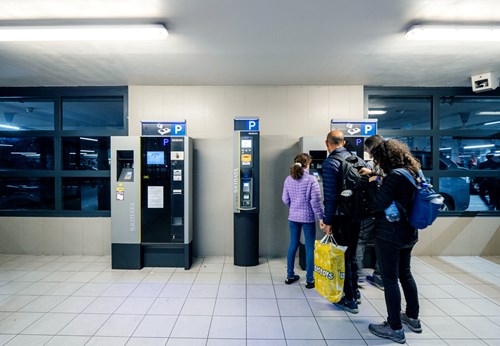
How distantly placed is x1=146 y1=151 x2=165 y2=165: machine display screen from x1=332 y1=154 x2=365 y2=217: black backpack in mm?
2457

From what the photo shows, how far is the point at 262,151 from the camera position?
432cm

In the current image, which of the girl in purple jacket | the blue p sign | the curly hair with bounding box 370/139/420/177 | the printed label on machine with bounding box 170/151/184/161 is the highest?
the blue p sign

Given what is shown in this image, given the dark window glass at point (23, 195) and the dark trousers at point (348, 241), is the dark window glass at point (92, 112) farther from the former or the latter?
the dark trousers at point (348, 241)

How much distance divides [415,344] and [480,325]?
0.83m

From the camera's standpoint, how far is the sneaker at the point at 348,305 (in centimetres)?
264

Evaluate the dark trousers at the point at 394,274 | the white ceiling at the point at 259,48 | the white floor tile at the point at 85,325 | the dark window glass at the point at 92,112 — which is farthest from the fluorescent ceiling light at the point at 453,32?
A: the dark window glass at the point at 92,112

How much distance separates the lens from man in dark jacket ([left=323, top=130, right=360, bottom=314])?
8.35 feet

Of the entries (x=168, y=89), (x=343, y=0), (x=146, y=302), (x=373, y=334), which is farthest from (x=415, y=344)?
(x=168, y=89)

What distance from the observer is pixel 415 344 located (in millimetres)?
2152

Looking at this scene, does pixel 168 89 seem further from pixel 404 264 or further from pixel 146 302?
pixel 404 264

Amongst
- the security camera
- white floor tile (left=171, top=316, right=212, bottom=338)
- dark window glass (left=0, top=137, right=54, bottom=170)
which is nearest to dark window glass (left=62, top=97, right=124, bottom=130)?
dark window glass (left=0, top=137, right=54, bottom=170)

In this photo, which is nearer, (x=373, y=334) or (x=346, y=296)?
(x=373, y=334)

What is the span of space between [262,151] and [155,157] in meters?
1.67

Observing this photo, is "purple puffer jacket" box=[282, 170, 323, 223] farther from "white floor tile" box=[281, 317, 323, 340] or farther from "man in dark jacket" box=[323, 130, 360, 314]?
"white floor tile" box=[281, 317, 323, 340]
